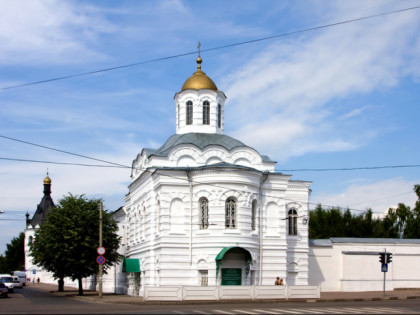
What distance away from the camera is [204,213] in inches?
1396

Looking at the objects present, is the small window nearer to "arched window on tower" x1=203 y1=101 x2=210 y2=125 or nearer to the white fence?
the white fence

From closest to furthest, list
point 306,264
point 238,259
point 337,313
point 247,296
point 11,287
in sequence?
point 337,313 → point 247,296 → point 238,259 → point 306,264 → point 11,287

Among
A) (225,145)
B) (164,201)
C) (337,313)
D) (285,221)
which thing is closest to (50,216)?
(164,201)

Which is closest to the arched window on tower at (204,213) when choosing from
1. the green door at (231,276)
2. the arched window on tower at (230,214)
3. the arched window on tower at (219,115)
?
the arched window on tower at (230,214)

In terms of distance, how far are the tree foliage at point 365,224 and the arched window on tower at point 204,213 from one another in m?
36.6

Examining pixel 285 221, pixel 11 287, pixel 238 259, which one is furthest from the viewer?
pixel 11 287

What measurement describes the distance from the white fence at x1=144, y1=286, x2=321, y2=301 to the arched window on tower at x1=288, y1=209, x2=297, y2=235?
400 inches

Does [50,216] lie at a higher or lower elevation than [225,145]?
lower

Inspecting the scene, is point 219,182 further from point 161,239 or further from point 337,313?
point 337,313

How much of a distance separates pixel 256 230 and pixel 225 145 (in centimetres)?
601

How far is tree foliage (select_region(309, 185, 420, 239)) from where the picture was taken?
68.4 meters

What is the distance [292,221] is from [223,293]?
13.4 m

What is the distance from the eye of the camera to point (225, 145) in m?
38.6

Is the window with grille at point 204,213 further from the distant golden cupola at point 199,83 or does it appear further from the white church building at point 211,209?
the distant golden cupola at point 199,83
